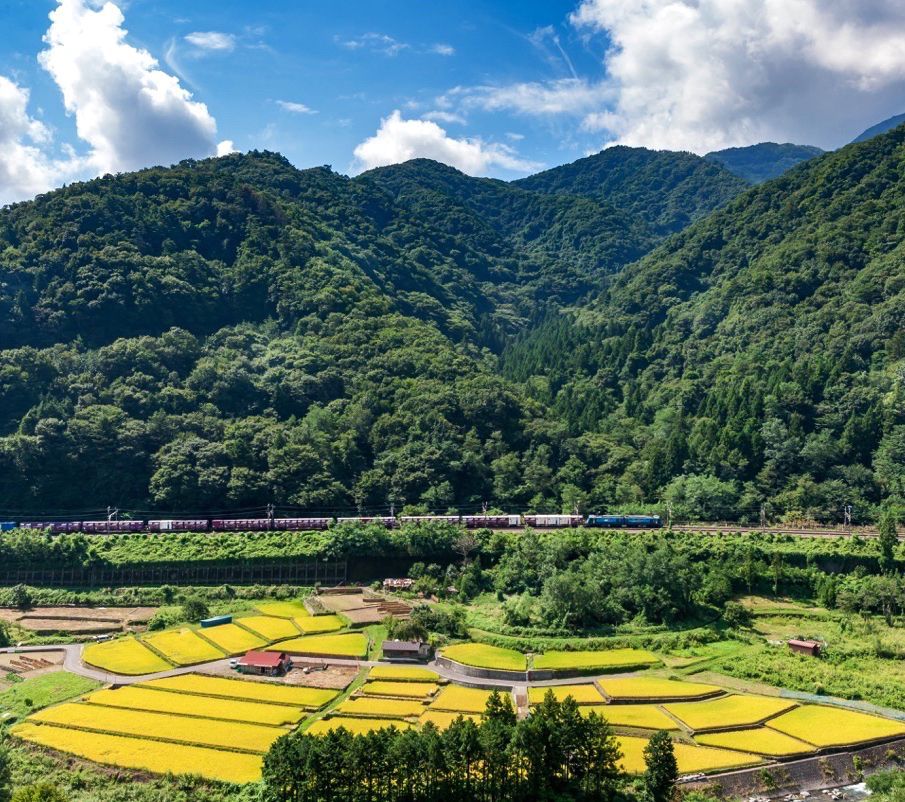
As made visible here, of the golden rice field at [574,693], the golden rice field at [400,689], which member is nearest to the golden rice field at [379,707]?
the golden rice field at [400,689]

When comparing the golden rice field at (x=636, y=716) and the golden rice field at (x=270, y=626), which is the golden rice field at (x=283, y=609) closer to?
the golden rice field at (x=270, y=626)

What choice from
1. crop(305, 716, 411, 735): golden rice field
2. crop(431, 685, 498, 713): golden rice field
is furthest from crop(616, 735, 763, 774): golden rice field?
crop(305, 716, 411, 735): golden rice field

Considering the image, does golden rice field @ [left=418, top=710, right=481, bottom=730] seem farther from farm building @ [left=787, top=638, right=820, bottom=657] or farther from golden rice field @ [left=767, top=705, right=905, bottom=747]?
farm building @ [left=787, top=638, right=820, bottom=657]

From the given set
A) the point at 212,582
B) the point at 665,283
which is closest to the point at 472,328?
the point at 665,283

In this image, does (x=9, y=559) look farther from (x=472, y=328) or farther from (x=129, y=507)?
(x=472, y=328)

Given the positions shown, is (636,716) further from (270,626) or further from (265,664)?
(270,626)
